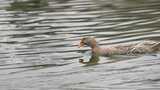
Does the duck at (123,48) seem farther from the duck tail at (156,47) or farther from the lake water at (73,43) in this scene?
the lake water at (73,43)

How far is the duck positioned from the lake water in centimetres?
21

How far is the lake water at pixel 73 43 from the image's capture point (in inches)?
537

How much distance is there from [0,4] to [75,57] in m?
12.1

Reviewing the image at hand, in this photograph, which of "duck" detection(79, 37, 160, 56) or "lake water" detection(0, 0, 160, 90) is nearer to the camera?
"lake water" detection(0, 0, 160, 90)

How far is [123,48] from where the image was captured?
16734 millimetres

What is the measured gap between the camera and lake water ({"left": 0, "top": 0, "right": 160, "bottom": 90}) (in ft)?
44.8

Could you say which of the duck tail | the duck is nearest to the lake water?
the duck

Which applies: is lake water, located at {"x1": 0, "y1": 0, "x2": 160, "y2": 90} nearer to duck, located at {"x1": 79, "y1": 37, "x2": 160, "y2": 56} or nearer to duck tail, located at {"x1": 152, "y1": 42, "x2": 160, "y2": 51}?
duck, located at {"x1": 79, "y1": 37, "x2": 160, "y2": 56}

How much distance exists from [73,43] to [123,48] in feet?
5.89

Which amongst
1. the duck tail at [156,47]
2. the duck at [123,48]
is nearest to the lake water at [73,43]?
the duck at [123,48]

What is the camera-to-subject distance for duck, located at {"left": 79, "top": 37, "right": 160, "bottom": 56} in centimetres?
1652

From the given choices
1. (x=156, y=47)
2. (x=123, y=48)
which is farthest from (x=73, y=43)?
(x=156, y=47)

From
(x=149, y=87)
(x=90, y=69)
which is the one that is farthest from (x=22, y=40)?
(x=149, y=87)

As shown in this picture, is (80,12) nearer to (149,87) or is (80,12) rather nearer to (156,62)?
(156,62)
